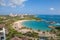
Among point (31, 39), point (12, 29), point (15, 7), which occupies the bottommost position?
point (31, 39)

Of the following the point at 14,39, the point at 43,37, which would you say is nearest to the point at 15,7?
the point at 14,39

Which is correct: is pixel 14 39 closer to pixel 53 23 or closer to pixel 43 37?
pixel 43 37

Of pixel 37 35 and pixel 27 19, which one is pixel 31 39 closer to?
pixel 37 35

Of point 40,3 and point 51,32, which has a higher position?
point 40,3

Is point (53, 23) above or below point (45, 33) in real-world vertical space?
above

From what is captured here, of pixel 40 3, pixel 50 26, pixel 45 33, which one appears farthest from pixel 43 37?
pixel 40 3

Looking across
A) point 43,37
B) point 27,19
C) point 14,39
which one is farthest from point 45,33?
point 14,39

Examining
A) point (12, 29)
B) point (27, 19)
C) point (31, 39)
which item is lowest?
point (31, 39)
